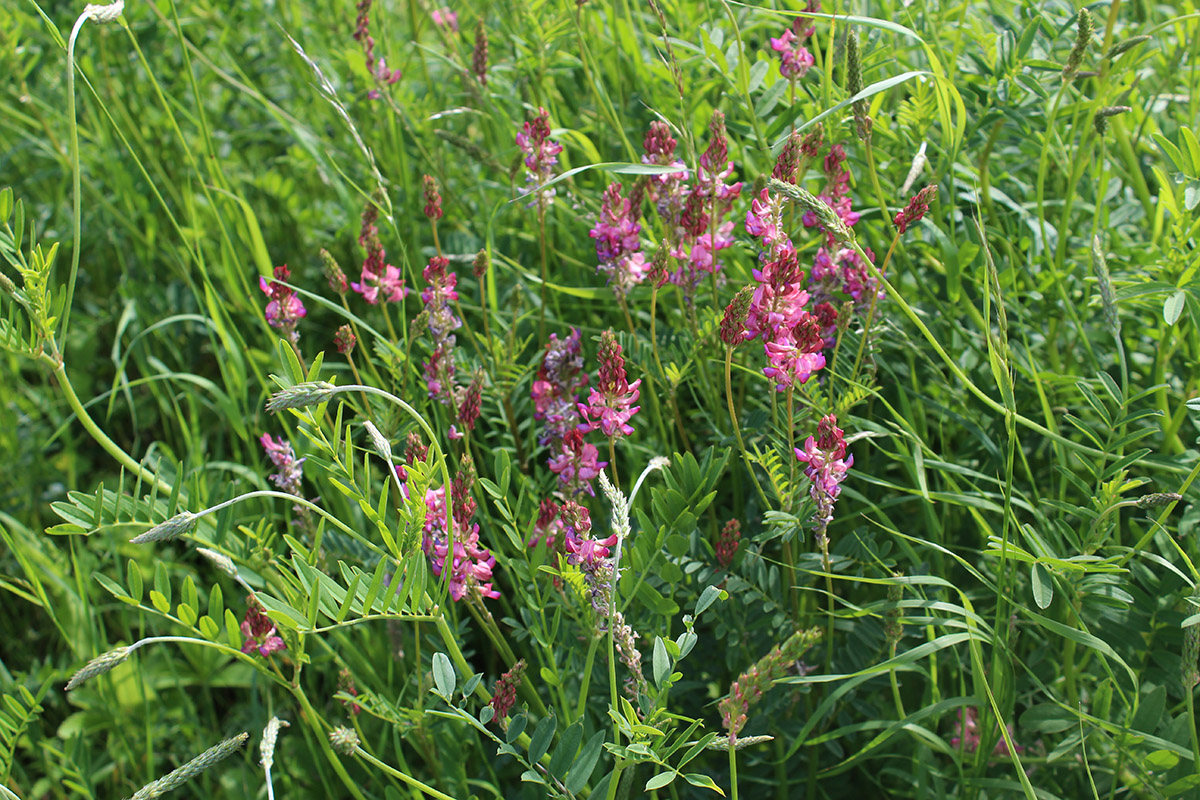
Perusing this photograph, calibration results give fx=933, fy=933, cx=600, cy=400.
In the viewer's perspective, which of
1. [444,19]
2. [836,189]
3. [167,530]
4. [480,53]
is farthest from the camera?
[444,19]

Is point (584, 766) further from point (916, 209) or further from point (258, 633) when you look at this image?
point (916, 209)

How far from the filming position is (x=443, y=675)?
3.72 feet

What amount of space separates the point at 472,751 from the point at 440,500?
26.0 inches

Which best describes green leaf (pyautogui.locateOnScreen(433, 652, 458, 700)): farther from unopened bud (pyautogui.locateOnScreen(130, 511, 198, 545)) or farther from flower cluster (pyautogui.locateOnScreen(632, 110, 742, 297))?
flower cluster (pyautogui.locateOnScreen(632, 110, 742, 297))

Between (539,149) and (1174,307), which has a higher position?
(539,149)

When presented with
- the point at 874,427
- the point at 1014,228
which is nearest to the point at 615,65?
the point at 1014,228

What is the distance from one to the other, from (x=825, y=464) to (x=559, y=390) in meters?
0.51

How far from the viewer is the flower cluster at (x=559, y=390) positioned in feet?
5.01

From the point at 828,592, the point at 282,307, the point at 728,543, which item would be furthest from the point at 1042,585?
the point at 282,307

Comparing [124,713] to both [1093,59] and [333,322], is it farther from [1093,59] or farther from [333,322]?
[1093,59]

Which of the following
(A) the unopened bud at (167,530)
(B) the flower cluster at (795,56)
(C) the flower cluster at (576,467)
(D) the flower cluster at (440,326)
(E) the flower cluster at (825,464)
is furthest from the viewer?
(B) the flower cluster at (795,56)

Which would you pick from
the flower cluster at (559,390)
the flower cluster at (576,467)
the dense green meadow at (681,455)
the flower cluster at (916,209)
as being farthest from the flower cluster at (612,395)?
the flower cluster at (916,209)

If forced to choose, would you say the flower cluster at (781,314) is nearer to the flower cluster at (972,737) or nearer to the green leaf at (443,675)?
the green leaf at (443,675)

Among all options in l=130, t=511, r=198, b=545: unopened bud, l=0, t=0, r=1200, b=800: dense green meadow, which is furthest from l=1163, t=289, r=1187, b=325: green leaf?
l=130, t=511, r=198, b=545: unopened bud
